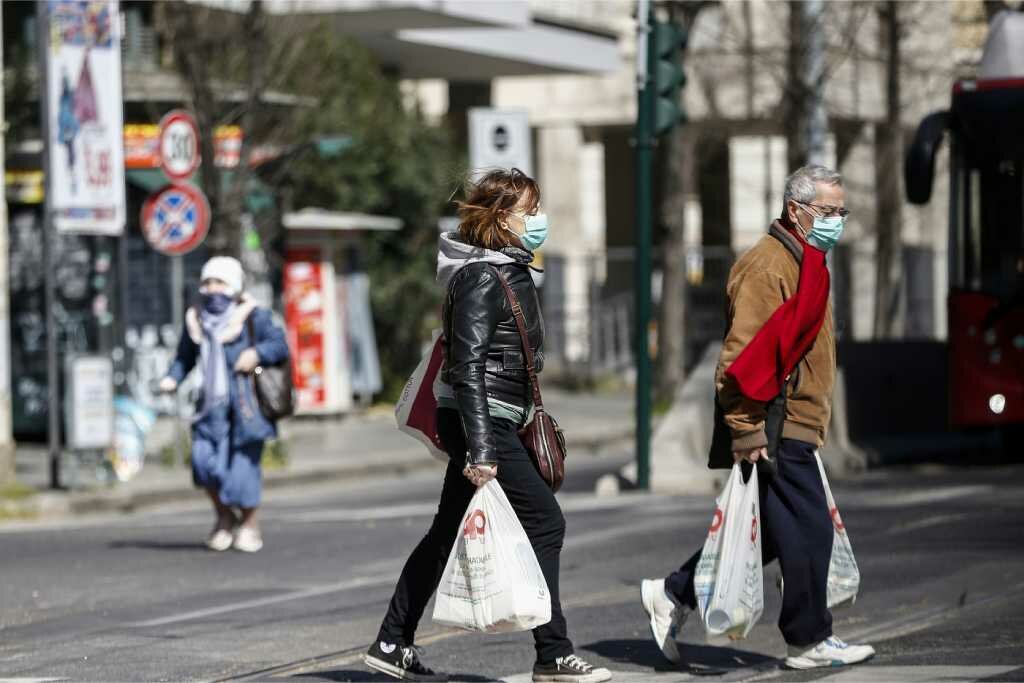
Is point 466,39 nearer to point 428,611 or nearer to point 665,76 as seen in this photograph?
point 665,76

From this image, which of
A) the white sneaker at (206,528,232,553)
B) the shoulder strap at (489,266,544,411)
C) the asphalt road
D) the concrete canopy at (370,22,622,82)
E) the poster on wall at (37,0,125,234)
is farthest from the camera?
the concrete canopy at (370,22,622,82)

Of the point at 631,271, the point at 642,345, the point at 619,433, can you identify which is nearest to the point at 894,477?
the point at 642,345

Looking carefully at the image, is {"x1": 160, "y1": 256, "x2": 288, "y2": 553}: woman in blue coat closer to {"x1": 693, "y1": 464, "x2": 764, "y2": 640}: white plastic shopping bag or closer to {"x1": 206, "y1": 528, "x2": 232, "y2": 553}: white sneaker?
{"x1": 206, "y1": 528, "x2": 232, "y2": 553}: white sneaker

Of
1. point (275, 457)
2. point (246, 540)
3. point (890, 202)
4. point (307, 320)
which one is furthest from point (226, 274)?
point (890, 202)

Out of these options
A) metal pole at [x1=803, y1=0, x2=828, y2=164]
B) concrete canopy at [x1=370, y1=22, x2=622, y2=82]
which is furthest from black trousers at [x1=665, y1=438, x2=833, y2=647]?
concrete canopy at [x1=370, y1=22, x2=622, y2=82]

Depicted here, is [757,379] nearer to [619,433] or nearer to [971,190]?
[971,190]

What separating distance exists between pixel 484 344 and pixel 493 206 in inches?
19.2

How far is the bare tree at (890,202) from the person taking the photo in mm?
25828

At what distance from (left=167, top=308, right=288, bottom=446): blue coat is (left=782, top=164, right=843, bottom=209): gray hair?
199 inches

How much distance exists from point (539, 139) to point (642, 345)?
28109 millimetres

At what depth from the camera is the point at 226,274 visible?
11859mm

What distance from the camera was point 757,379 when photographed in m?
7.00

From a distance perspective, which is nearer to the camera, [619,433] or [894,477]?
[894,477]

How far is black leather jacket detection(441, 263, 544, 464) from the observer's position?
6547mm
